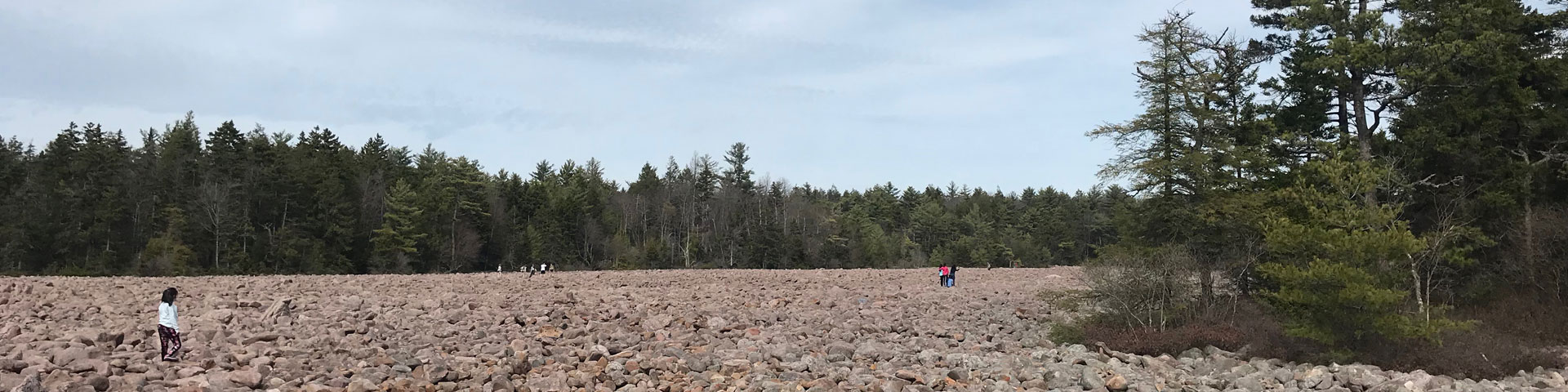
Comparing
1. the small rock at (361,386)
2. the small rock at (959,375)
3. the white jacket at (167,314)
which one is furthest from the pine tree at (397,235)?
the small rock at (959,375)

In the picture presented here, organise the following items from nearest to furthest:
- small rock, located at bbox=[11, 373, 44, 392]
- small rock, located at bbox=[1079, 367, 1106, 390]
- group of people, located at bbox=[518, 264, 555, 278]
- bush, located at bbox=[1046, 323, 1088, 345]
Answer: small rock, located at bbox=[11, 373, 44, 392] < small rock, located at bbox=[1079, 367, 1106, 390] < bush, located at bbox=[1046, 323, 1088, 345] < group of people, located at bbox=[518, 264, 555, 278]

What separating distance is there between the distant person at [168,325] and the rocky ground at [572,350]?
0.91 feet

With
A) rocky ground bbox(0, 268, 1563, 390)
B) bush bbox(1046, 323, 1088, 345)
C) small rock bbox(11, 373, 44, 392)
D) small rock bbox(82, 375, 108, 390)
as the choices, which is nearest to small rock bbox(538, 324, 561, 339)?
rocky ground bbox(0, 268, 1563, 390)

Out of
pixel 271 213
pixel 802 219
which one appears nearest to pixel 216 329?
pixel 271 213

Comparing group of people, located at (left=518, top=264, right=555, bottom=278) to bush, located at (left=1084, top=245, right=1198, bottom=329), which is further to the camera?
group of people, located at (left=518, top=264, right=555, bottom=278)

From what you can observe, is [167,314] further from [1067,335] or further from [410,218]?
[410,218]

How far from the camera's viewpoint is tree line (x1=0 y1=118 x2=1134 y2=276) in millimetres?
53406

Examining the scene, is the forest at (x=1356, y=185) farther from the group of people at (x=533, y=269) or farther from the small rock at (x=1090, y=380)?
the group of people at (x=533, y=269)

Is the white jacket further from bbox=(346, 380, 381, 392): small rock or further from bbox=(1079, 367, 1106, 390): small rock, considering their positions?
bbox=(1079, 367, 1106, 390): small rock

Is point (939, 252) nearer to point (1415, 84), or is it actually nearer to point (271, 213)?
point (271, 213)

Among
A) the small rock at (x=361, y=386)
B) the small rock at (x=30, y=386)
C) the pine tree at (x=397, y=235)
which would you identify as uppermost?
the pine tree at (x=397, y=235)

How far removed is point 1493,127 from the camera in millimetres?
21156

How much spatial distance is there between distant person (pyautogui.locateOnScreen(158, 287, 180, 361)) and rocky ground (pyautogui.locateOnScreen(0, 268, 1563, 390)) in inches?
10.9

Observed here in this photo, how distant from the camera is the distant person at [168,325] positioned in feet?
41.5
